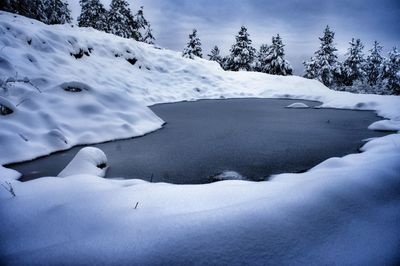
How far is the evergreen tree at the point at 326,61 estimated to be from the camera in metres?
29.6

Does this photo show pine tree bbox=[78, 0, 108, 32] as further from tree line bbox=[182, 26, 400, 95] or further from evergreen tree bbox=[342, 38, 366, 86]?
evergreen tree bbox=[342, 38, 366, 86]

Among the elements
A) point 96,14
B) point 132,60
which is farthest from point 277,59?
point 96,14

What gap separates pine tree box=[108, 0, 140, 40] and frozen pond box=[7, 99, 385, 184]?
2855cm

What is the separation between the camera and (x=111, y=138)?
157 inches

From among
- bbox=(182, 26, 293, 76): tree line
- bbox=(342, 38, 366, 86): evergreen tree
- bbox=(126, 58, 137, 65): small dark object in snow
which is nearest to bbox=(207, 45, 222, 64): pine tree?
bbox=(182, 26, 293, 76): tree line

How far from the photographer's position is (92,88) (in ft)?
16.4

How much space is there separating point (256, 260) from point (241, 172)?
1.50 meters

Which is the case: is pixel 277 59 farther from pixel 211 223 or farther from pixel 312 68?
pixel 211 223

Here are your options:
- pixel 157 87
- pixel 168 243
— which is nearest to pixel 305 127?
pixel 168 243

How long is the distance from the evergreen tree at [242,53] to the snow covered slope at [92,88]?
49.7ft

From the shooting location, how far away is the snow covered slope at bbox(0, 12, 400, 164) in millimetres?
3710

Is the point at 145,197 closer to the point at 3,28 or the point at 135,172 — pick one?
the point at 135,172

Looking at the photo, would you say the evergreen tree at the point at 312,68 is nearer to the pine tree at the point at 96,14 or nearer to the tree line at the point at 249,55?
Result: the tree line at the point at 249,55

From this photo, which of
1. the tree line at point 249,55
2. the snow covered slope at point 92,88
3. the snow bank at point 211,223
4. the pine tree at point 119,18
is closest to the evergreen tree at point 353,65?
the tree line at point 249,55
